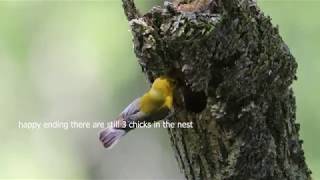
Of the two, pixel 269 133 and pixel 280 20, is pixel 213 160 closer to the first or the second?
pixel 269 133

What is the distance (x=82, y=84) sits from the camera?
7.07ft

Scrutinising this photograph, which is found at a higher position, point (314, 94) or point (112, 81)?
point (112, 81)

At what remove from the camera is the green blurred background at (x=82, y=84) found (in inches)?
81.1

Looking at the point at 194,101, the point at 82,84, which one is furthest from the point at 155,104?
the point at 82,84

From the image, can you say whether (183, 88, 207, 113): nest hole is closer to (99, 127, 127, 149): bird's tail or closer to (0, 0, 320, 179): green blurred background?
(99, 127, 127, 149): bird's tail

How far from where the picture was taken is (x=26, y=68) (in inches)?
84.2

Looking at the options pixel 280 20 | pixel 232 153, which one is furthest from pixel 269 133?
pixel 280 20

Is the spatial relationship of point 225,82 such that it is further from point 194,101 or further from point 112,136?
point 112,136

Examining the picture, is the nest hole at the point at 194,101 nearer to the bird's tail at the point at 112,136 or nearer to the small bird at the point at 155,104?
the small bird at the point at 155,104

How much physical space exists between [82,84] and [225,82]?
1358 mm

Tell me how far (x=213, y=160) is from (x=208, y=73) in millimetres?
165

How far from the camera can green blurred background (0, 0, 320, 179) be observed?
2.06 m

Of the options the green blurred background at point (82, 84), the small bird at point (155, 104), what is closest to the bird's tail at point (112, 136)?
the small bird at point (155, 104)

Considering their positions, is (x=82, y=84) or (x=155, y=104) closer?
(x=155, y=104)
